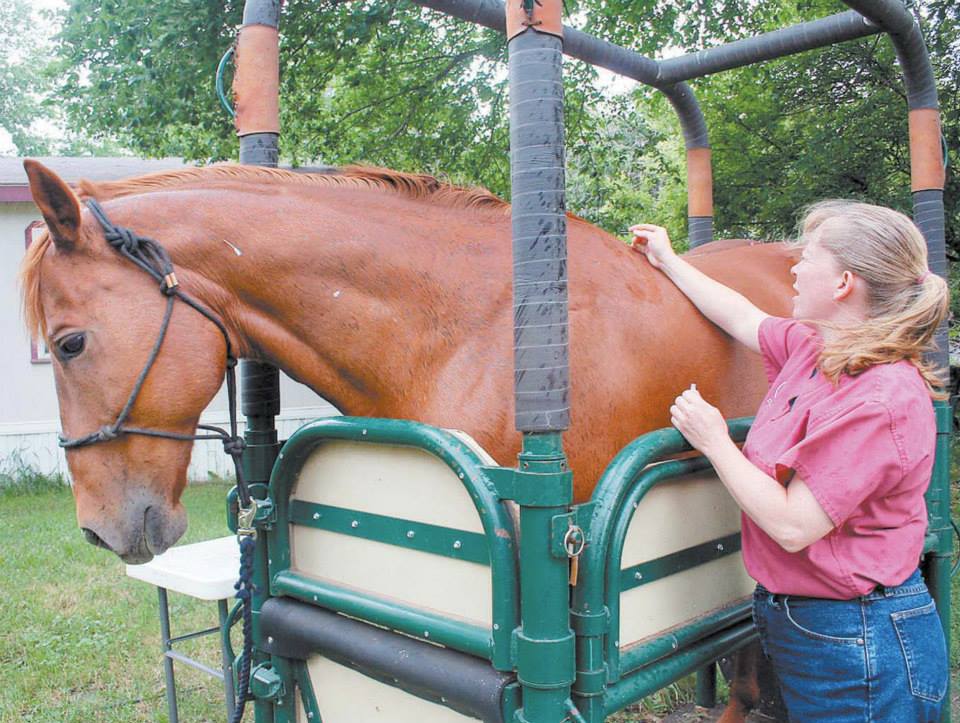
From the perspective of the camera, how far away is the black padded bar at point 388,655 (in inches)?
54.7

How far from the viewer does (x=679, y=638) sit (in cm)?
167

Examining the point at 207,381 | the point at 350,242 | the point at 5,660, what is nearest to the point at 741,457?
the point at 350,242

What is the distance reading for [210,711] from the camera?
3.72m

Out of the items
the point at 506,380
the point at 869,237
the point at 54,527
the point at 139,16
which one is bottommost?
the point at 54,527

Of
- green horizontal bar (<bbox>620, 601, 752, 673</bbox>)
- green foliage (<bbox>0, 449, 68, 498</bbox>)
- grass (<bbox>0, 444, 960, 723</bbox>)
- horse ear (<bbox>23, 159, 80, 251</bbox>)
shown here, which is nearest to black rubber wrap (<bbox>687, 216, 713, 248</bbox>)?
grass (<bbox>0, 444, 960, 723</bbox>)

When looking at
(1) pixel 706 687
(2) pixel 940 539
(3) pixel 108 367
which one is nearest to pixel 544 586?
(3) pixel 108 367

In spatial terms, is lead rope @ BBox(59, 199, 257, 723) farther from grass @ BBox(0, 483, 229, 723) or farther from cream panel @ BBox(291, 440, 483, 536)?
grass @ BBox(0, 483, 229, 723)

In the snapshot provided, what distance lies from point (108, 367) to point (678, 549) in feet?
4.33

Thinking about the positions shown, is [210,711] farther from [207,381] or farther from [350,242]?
[350,242]

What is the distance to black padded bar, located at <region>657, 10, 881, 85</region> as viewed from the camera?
312cm

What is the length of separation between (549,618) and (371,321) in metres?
0.97

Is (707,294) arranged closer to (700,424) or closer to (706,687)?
(700,424)

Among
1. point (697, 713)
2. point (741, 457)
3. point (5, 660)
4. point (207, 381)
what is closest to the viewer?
point (741, 457)

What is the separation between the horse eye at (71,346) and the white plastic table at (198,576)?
3.84 ft
